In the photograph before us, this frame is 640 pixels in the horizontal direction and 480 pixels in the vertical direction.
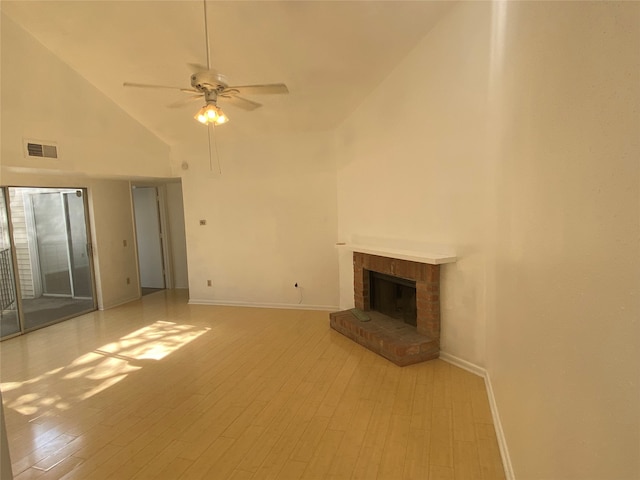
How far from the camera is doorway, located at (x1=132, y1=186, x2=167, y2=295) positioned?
7.66 m

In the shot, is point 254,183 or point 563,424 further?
point 254,183

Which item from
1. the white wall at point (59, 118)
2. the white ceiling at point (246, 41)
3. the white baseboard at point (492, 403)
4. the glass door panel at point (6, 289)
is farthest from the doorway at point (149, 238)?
the white baseboard at point (492, 403)

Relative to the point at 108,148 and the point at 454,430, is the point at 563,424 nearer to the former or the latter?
the point at 454,430

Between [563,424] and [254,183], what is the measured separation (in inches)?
209

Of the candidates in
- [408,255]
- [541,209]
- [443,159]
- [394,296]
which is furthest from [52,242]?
[541,209]

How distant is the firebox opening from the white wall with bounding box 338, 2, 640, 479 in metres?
0.53

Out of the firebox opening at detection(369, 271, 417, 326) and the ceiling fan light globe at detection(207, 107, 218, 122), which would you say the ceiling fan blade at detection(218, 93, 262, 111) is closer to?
the ceiling fan light globe at detection(207, 107, 218, 122)

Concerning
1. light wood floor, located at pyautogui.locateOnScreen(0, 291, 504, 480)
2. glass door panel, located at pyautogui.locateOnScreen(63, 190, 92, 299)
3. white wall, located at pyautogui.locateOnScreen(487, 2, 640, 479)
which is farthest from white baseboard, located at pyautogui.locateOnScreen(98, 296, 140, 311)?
white wall, located at pyautogui.locateOnScreen(487, 2, 640, 479)

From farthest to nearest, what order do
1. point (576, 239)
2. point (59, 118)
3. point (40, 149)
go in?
point (59, 118) → point (40, 149) → point (576, 239)

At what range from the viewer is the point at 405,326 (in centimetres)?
418

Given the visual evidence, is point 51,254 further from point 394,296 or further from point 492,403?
point 492,403

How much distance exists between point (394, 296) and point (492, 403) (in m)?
1.86

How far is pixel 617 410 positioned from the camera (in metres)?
0.87

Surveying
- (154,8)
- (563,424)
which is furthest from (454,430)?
(154,8)
